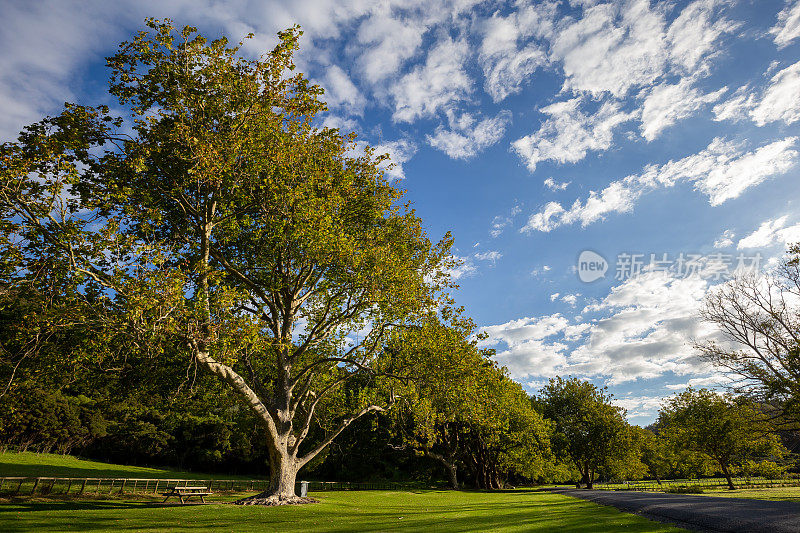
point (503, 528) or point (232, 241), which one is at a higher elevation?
point (232, 241)

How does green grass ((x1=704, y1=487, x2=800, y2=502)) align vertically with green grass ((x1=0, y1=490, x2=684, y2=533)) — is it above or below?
below

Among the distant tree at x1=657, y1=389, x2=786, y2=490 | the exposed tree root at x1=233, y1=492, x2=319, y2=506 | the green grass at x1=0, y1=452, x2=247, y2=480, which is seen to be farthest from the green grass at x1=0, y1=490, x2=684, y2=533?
the distant tree at x1=657, y1=389, x2=786, y2=490

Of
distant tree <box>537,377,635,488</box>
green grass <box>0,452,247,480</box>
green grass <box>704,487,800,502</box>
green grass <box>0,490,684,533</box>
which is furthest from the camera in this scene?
distant tree <box>537,377,635,488</box>

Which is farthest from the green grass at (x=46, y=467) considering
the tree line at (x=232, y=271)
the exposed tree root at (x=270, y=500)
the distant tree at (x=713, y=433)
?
the distant tree at (x=713, y=433)

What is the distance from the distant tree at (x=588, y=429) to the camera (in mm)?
57906

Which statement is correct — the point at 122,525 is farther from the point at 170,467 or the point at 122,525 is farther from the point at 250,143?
the point at 170,467

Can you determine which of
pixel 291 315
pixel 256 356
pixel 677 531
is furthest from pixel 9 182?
pixel 677 531

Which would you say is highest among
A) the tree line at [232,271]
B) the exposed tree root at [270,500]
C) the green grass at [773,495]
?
the tree line at [232,271]

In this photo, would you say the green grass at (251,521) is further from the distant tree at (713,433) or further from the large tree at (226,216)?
the distant tree at (713,433)

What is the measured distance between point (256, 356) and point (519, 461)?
3894cm

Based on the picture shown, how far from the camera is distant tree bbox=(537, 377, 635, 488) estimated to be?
5791 cm

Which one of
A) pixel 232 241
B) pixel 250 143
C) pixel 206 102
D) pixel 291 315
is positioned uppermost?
pixel 206 102

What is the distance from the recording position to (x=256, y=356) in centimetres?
2603

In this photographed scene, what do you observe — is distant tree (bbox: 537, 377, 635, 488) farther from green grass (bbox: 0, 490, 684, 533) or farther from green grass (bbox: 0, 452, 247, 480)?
green grass (bbox: 0, 452, 247, 480)
